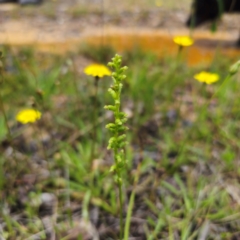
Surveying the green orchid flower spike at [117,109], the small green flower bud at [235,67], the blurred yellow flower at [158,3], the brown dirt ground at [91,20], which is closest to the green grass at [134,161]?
the small green flower bud at [235,67]

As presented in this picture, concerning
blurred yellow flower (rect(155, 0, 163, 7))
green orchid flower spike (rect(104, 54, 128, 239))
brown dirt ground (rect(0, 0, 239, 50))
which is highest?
green orchid flower spike (rect(104, 54, 128, 239))

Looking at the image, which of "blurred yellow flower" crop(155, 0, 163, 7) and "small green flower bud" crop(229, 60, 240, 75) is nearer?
"small green flower bud" crop(229, 60, 240, 75)

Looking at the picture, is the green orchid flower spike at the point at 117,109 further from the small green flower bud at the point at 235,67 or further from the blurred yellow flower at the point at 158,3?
the blurred yellow flower at the point at 158,3

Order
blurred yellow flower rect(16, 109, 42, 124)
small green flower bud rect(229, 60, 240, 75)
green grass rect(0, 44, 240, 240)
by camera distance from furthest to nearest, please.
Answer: blurred yellow flower rect(16, 109, 42, 124)
green grass rect(0, 44, 240, 240)
small green flower bud rect(229, 60, 240, 75)

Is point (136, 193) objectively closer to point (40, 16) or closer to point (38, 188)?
point (38, 188)

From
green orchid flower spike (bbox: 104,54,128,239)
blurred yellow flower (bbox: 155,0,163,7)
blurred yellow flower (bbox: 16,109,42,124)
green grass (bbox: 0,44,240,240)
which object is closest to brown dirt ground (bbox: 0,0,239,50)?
blurred yellow flower (bbox: 155,0,163,7)

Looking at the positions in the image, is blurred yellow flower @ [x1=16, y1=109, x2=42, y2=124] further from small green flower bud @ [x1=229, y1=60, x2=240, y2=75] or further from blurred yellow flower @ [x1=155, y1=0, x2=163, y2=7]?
blurred yellow flower @ [x1=155, y1=0, x2=163, y2=7]

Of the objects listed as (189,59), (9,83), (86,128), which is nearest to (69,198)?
(86,128)

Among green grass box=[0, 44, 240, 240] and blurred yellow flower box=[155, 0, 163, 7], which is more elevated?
blurred yellow flower box=[155, 0, 163, 7]

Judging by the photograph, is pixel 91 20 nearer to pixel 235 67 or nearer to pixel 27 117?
pixel 27 117
